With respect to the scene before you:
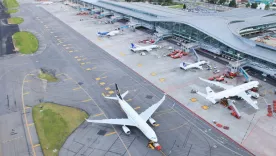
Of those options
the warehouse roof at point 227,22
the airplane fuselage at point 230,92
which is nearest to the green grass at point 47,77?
the airplane fuselage at point 230,92

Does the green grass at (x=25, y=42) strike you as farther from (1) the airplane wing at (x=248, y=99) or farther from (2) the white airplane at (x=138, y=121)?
(1) the airplane wing at (x=248, y=99)

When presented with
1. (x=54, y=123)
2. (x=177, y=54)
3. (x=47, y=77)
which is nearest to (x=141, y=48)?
(x=177, y=54)

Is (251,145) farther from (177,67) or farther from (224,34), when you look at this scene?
(224,34)

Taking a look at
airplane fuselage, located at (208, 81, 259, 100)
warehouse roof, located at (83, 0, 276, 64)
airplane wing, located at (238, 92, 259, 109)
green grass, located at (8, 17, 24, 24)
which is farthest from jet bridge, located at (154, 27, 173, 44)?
green grass, located at (8, 17, 24, 24)

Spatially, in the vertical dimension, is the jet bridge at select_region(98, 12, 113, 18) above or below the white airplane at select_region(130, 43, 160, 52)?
above

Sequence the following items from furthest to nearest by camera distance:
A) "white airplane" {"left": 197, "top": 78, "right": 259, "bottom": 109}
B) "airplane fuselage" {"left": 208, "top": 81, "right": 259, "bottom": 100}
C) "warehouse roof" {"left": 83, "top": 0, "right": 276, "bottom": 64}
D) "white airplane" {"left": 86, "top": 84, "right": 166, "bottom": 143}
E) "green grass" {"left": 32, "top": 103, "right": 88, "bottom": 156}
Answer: "warehouse roof" {"left": 83, "top": 0, "right": 276, "bottom": 64} → "airplane fuselage" {"left": 208, "top": 81, "right": 259, "bottom": 100} → "white airplane" {"left": 197, "top": 78, "right": 259, "bottom": 109} → "green grass" {"left": 32, "top": 103, "right": 88, "bottom": 156} → "white airplane" {"left": 86, "top": 84, "right": 166, "bottom": 143}

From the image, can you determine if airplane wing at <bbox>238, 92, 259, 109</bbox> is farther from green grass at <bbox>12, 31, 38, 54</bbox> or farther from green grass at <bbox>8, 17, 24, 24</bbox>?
green grass at <bbox>8, 17, 24, 24</bbox>
